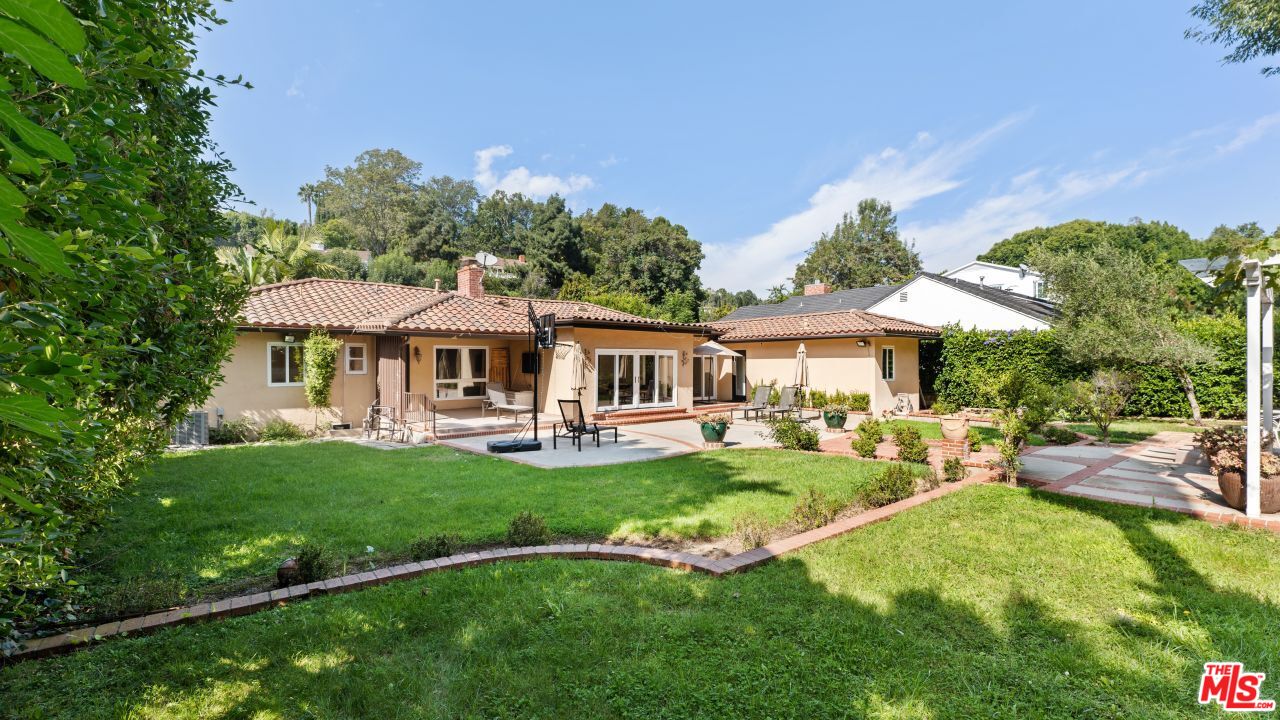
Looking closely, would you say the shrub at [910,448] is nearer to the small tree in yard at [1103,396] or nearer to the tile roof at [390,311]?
the small tree in yard at [1103,396]

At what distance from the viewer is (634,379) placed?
19.1 meters

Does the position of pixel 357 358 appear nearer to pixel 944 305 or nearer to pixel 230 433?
pixel 230 433

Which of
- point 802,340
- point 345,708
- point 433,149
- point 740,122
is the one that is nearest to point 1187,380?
point 802,340

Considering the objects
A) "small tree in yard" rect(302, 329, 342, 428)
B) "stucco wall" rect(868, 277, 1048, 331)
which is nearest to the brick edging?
"small tree in yard" rect(302, 329, 342, 428)

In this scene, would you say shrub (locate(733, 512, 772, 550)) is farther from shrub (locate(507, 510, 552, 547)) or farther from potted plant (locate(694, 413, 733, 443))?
potted plant (locate(694, 413, 733, 443))

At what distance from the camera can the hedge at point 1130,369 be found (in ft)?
54.2

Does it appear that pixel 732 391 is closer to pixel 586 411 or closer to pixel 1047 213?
pixel 586 411

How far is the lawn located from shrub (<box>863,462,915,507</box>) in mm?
Result: 228

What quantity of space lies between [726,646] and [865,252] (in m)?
61.9

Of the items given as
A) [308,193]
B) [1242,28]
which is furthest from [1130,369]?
[308,193]

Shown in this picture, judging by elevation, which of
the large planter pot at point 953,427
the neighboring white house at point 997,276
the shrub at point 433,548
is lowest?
the shrub at point 433,548

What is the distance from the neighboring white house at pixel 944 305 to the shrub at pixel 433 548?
22713 mm

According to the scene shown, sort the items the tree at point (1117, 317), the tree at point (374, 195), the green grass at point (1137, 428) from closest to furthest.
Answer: the green grass at point (1137, 428) → the tree at point (1117, 317) → the tree at point (374, 195)

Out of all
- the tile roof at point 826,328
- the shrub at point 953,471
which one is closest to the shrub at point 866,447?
the shrub at point 953,471
